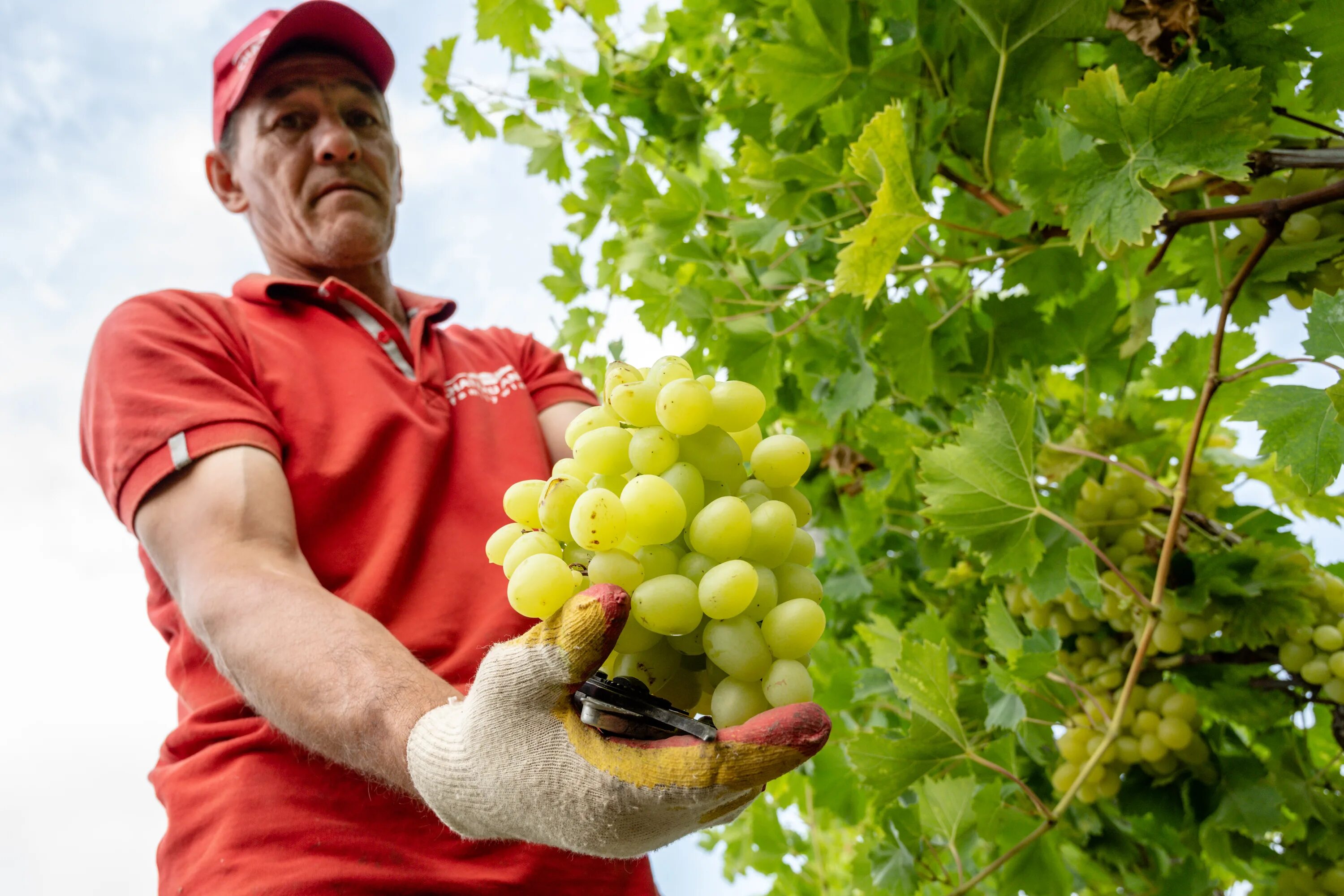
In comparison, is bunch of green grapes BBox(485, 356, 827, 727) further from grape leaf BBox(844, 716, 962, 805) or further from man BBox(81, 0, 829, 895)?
grape leaf BBox(844, 716, 962, 805)

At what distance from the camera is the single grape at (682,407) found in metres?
0.74

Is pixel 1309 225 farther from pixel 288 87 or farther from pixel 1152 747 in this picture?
pixel 288 87

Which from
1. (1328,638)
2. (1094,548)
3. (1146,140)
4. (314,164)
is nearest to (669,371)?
(1146,140)

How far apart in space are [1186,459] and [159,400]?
4.64 ft

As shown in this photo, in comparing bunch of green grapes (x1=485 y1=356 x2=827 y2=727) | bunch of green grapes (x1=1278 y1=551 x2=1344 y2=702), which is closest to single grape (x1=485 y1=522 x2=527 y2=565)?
bunch of green grapes (x1=485 y1=356 x2=827 y2=727)

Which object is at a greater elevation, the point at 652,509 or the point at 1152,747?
the point at 652,509

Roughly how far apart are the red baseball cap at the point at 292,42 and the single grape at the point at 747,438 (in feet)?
4.97

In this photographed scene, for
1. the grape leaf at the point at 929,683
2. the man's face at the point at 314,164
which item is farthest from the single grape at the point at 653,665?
the man's face at the point at 314,164

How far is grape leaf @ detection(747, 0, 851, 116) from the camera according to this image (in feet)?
4.57

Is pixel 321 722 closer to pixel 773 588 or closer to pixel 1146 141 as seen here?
pixel 773 588

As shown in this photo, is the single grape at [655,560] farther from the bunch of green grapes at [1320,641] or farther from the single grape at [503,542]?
the bunch of green grapes at [1320,641]

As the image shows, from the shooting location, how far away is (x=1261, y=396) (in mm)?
1025

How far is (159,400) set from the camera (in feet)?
3.96

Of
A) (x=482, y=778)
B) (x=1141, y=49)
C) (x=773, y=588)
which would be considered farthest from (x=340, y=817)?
(x=1141, y=49)
